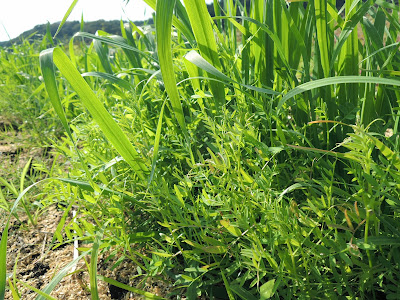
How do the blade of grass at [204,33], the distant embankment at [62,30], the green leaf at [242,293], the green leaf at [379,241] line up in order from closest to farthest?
the green leaf at [379,241] → the green leaf at [242,293] → the blade of grass at [204,33] → the distant embankment at [62,30]

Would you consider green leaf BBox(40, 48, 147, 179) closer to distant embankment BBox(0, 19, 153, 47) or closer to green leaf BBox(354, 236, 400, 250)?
green leaf BBox(354, 236, 400, 250)

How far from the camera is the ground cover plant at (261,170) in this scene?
2.63 ft

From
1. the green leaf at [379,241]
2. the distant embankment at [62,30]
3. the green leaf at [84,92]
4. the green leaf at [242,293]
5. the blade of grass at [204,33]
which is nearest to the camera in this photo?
the green leaf at [379,241]

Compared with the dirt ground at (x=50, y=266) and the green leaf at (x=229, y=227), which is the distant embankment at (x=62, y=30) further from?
the green leaf at (x=229, y=227)

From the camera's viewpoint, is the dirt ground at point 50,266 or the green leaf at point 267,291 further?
the dirt ground at point 50,266

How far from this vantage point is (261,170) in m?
0.90

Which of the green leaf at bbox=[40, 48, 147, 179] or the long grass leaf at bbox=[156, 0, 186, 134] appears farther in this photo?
the green leaf at bbox=[40, 48, 147, 179]

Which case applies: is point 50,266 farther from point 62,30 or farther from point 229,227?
point 62,30

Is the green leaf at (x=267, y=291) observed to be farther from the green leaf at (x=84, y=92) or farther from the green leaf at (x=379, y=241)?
the green leaf at (x=84, y=92)

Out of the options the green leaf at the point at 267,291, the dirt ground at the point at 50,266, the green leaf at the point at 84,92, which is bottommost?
the dirt ground at the point at 50,266

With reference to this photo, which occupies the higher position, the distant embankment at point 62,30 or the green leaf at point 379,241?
the distant embankment at point 62,30

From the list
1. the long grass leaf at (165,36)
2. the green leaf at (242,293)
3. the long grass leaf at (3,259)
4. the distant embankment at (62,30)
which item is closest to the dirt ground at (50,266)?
the long grass leaf at (3,259)

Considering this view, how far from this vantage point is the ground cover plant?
2.63ft

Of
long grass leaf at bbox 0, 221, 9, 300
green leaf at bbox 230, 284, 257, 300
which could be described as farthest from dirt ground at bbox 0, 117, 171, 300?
green leaf at bbox 230, 284, 257, 300
